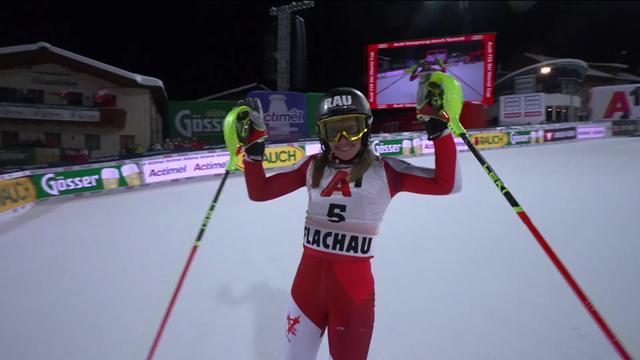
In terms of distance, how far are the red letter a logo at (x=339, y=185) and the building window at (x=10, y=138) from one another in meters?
13.3

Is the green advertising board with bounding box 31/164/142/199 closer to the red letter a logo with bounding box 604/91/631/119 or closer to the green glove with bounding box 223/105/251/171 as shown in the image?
the green glove with bounding box 223/105/251/171

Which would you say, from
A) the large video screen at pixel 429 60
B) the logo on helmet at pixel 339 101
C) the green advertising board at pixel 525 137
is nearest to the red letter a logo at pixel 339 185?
the logo on helmet at pixel 339 101

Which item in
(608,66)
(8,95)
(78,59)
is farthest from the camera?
(608,66)

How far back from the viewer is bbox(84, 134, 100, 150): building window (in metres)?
12.6

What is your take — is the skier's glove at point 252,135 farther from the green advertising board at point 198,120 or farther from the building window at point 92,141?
the green advertising board at point 198,120

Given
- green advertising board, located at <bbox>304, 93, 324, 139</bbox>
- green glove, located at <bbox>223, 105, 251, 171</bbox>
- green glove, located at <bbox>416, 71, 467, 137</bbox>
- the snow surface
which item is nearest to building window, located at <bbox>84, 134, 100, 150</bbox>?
the snow surface

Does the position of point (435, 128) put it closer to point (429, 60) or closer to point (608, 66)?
point (429, 60)

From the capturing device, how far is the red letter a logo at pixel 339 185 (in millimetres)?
1926

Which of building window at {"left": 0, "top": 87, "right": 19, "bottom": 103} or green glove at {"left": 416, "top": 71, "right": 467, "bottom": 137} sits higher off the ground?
building window at {"left": 0, "top": 87, "right": 19, "bottom": 103}

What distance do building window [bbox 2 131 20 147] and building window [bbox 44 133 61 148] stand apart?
0.72m

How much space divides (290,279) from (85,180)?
21.8 feet

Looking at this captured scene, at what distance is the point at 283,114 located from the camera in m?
13.1

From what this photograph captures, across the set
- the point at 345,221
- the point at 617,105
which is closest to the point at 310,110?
the point at 345,221

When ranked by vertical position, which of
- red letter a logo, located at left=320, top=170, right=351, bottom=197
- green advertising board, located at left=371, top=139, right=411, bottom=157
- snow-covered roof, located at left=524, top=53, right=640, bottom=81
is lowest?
red letter a logo, located at left=320, top=170, right=351, bottom=197
